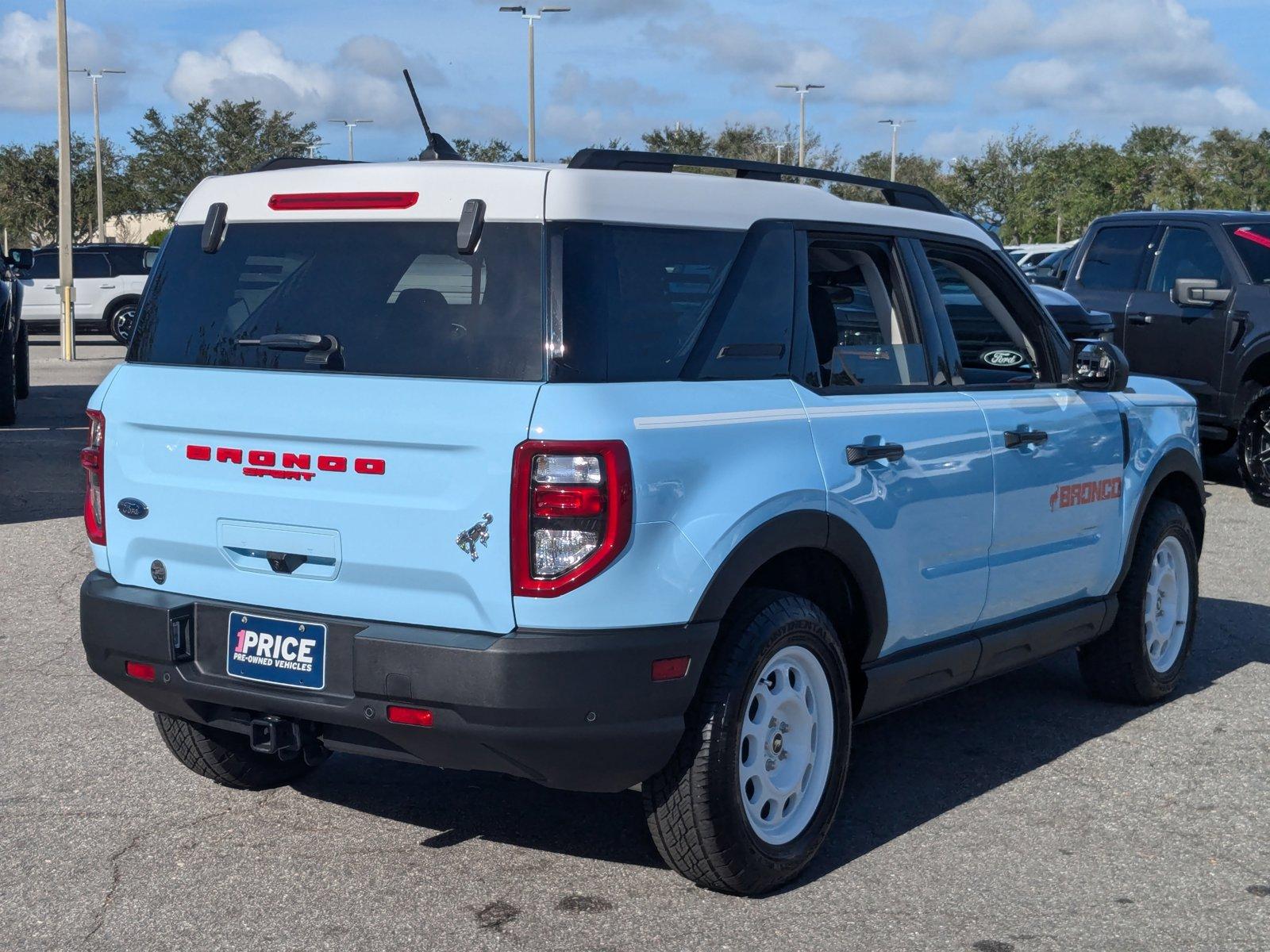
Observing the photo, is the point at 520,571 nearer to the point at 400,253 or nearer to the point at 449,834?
the point at 400,253

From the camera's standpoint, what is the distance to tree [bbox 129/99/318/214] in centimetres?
5466

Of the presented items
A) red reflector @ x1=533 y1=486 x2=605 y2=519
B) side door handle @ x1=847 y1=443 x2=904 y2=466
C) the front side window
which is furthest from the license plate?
the front side window

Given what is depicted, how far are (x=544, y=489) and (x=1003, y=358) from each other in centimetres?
258

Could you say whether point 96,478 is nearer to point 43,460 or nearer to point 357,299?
point 357,299

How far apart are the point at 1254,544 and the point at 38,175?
181 ft

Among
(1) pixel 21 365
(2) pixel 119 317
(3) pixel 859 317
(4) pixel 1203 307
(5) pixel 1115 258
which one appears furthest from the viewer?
(2) pixel 119 317

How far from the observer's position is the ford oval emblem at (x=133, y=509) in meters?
4.23

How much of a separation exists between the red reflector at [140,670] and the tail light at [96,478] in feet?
1.25

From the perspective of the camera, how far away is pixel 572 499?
361 cm

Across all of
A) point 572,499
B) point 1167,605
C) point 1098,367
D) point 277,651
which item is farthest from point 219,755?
point 1167,605

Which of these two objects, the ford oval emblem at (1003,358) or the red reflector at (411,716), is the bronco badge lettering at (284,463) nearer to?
the red reflector at (411,716)

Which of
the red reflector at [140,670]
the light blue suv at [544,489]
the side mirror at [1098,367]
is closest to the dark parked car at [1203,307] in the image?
the side mirror at [1098,367]

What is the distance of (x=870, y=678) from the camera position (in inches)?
181

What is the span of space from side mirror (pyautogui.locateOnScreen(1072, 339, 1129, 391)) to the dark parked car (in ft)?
21.4
